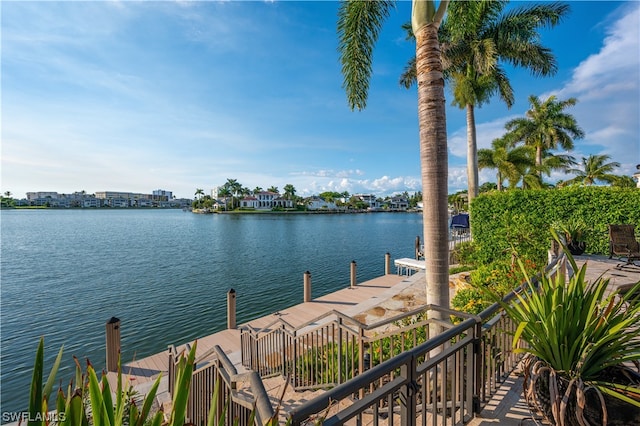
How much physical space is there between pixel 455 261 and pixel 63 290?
812 inches

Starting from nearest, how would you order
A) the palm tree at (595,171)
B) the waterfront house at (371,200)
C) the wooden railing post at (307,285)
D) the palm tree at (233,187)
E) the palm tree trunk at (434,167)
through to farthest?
the palm tree trunk at (434,167) → the wooden railing post at (307,285) → the palm tree at (595,171) → the palm tree at (233,187) → the waterfront house at (371,200)

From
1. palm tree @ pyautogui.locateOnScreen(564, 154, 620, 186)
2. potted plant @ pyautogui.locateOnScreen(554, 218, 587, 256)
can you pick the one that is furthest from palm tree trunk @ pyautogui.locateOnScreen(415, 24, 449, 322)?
palm tree @ pyautogui.locateOnScreen(564, 154, 620, 186)

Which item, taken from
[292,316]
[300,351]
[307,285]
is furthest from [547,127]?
[300,351]

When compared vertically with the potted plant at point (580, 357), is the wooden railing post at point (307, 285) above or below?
below

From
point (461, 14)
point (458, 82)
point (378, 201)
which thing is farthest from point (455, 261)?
point (378, 201)

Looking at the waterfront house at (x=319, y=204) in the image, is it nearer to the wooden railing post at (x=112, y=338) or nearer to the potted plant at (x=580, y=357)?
the wooden railing post at (x=112, y=338)

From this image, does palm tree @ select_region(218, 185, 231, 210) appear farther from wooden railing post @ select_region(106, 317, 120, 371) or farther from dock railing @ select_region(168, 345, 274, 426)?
dock railing @ select_region(168, 345, 274, 426)

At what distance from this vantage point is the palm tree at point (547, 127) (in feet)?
81.0

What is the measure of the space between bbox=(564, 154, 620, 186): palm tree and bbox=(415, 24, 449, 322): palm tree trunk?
36625mm

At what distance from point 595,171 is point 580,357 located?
41.6 metres

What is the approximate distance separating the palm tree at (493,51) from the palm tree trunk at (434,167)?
10.9 metres

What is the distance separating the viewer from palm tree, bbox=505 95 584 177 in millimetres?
24703

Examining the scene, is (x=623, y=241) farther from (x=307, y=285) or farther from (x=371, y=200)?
(x=371, y=200)

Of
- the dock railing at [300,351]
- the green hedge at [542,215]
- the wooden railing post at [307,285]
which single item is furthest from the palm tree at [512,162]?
the dock railing at [300,351]
